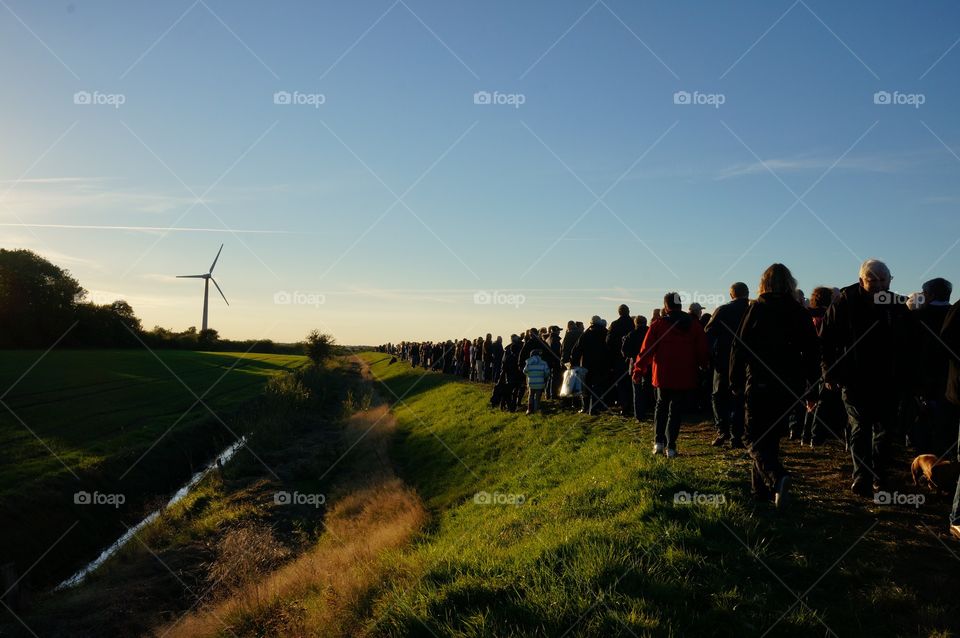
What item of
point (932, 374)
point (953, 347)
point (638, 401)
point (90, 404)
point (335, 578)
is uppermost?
point (953, 347)

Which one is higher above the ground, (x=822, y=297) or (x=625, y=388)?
(x=822, y=297)

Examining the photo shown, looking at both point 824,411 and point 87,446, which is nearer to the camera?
point 824,411

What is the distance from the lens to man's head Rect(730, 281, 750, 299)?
11.5m

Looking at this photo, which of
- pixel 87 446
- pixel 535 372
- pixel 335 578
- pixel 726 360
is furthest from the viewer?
pixel 87 446

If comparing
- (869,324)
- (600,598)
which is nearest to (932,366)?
(869,324)

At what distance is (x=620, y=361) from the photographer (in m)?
18.2

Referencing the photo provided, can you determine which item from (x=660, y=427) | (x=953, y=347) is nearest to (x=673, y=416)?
(x=660, y=427)

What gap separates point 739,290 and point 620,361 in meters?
6.93

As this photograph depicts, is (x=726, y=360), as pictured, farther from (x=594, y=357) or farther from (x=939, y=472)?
(x=594, y=357)

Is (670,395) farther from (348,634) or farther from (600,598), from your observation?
(348,634)

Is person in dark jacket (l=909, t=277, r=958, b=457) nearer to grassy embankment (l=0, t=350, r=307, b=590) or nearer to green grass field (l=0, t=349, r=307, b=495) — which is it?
grassy embankment (l=0, t=350, r=307, b=590)

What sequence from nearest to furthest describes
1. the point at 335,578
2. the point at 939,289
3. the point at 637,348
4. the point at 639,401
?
the point at 939,289
the point at 335,578
the point at 637,348
the point at 639,401

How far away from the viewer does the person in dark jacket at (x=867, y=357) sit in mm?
7980

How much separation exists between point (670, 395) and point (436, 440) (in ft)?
46.1
